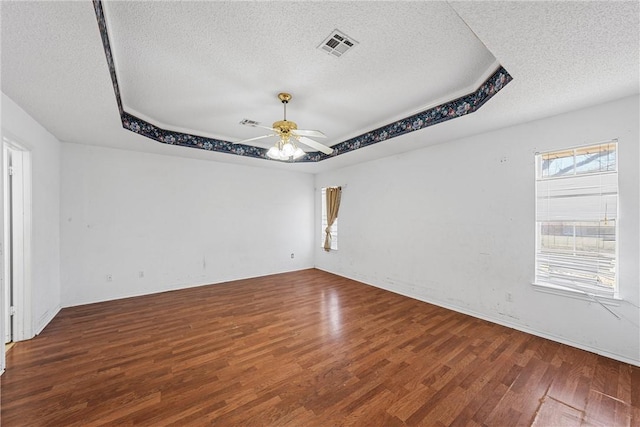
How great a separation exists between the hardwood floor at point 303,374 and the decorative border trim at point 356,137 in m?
2.62

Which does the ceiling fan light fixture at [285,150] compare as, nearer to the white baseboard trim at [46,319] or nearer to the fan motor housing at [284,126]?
the fan motor housing at [284,126]

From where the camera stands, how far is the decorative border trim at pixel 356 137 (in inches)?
89.4

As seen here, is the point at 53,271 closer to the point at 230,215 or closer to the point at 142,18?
the point at 230,215

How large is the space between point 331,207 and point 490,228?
343 centimetres

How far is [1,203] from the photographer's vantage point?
2.19 meters

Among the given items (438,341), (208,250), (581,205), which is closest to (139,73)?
(208,250)

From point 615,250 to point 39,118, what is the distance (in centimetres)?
646

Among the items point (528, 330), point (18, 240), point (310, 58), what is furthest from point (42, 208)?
point (528, 330)

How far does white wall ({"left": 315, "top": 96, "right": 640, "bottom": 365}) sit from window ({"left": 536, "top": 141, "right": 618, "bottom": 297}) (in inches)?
3.2

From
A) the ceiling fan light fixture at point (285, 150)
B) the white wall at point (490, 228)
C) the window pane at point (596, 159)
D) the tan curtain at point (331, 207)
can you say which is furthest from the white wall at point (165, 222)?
the window pane at point (596, 159)

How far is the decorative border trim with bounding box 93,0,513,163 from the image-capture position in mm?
2270

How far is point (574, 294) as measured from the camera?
2.70 m

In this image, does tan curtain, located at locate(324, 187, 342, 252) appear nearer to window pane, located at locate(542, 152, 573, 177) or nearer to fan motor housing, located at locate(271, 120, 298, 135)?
fan motor housing, located at locate(271, 120, 298, 135)

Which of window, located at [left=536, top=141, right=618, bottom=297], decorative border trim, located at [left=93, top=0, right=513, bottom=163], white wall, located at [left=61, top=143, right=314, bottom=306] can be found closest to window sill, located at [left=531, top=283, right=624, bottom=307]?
window, located at [left=536, top=141, right=618, bottom=297]
